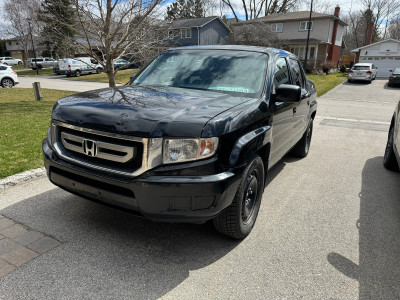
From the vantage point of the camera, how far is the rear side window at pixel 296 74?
4.70m

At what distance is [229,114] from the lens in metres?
2.65

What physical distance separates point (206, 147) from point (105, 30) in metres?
7.94

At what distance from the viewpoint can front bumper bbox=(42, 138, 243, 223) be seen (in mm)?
2385

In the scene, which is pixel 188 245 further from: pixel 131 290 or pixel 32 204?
pixel 32 204

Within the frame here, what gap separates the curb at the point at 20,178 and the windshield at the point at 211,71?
2.03 meters

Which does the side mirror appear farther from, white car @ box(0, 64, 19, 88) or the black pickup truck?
white car @ box(0, 64, 19, 88)

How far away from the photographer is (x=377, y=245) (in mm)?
3156

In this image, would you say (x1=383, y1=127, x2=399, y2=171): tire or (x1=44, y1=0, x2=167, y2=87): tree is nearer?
(x1=383, y1=127, x2=399, y2=171): tire

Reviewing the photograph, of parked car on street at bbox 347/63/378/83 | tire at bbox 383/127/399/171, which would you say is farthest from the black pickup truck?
parked car on street at bbox 347/63/378/83

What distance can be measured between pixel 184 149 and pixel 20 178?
10.2 ft

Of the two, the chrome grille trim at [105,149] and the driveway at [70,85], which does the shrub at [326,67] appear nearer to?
the driveway at [70,85]

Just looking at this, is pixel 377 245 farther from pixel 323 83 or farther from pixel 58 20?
pixel 323 83

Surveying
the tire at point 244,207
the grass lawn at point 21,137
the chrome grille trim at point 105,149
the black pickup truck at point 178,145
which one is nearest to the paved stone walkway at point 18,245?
the black pickup truck at point 178,145

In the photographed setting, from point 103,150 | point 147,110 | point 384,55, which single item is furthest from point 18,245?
point 384,55
